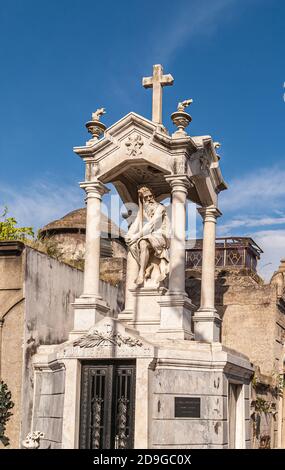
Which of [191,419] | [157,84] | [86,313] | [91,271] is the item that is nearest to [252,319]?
[91,271]

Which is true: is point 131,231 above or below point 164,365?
above

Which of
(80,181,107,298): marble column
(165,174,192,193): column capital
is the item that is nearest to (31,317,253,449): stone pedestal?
(80,181,107,298): marble column

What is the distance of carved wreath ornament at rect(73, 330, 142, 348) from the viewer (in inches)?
446

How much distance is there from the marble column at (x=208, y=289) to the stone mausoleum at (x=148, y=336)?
2 centimetres

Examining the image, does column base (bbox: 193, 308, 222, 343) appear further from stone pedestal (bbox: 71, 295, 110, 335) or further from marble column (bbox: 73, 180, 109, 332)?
stone pedestal (bbox: 71, 295, 110, 335)

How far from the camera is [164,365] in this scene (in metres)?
11.4

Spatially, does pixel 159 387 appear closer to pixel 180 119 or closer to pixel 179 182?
pixel 179 182

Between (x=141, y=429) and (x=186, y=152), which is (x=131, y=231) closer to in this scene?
(x=186, y=152)

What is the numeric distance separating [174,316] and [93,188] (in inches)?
113

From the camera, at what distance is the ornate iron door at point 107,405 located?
1124 cm

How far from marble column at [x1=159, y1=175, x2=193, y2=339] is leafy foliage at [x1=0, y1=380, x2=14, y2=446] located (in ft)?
9.74

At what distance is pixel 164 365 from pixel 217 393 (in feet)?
3.38
